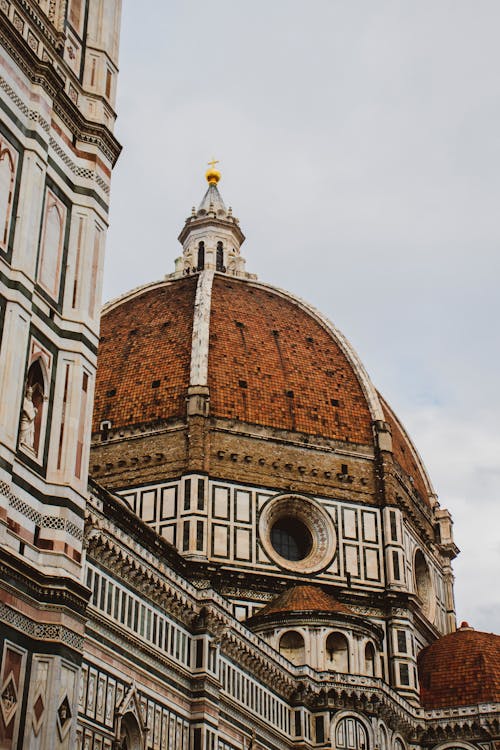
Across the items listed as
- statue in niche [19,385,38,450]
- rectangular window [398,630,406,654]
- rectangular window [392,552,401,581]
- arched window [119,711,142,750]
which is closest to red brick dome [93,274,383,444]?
rectangular window [392,552,401,581]

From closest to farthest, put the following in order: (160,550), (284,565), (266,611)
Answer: (160,550)
(266,611)
(284,565)

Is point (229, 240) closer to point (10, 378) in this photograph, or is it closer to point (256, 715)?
point (256, 715)

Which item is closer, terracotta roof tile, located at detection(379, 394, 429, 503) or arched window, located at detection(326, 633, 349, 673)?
arched window, located at detection(326, 633, 349, 673)

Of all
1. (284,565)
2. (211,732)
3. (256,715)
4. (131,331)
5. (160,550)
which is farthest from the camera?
(131,331)

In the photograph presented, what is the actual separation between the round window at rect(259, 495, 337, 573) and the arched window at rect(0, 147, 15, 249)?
118ft

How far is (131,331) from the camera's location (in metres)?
57.1

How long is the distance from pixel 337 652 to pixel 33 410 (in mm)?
32019

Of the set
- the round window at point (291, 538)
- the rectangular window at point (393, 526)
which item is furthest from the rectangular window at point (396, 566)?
the round window at point (291, 538)

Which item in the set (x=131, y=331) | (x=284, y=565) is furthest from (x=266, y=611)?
(x=131, y=331)

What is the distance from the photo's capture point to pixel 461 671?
4844 centimetres

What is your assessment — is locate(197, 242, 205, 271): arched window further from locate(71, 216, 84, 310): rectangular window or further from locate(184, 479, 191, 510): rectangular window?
locate(71, 216, 84, 310): rectangular window

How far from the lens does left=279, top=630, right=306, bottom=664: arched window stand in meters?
42.4

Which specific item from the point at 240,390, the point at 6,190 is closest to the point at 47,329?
the point at 6,190

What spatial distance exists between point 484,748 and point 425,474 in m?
17.6
